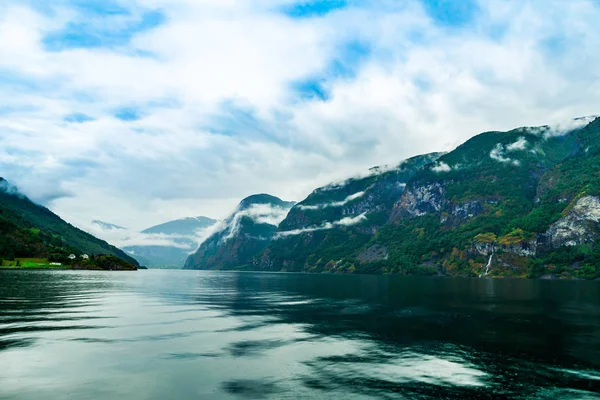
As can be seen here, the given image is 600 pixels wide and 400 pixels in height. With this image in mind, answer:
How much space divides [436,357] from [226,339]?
1034 inches

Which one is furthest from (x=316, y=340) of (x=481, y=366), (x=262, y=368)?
(x=481, y=366)

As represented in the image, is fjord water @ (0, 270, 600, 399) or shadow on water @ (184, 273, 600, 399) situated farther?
shadow on water @ (184, 273, 600, 399)

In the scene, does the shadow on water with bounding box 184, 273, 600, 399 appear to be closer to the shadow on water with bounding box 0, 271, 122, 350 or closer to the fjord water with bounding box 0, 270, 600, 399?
the fjord water with bounding box 0, 270, 600, 399

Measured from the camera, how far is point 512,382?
1393 inches

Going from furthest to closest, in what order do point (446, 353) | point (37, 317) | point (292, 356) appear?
point (37, 317) → point (446, 353) → point (292, 356)

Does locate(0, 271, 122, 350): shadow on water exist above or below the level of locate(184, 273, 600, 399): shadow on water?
below

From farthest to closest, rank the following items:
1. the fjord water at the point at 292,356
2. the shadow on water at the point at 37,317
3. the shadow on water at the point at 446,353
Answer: the shadow on water at the point at 37,317 < the shadow on water at the point at 446,353 < the fjord water at the point at 292,356

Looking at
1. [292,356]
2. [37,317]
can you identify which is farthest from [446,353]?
[37,317]

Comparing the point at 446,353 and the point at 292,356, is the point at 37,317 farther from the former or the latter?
the point at 446,353

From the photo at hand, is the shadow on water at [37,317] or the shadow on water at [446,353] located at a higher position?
the shadow on water at [446,353]

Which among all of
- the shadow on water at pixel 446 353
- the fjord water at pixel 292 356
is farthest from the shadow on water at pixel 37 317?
the shadow on water at pixel 446 353

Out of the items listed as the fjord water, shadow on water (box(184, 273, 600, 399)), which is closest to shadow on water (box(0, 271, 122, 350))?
the fjord water

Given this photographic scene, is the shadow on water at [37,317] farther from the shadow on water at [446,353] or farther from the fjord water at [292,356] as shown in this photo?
the shadow on water at [446,353]

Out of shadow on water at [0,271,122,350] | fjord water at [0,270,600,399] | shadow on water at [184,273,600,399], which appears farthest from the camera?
shadow on water at [0,271,122,350]
